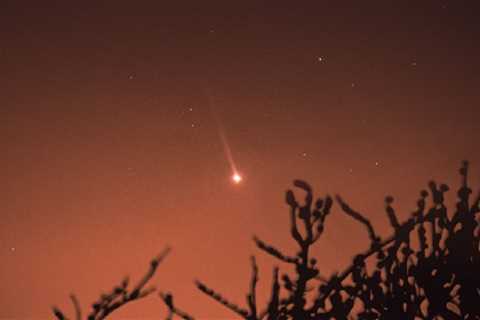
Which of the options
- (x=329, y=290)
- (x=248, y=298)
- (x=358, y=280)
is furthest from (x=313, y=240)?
(x=358, y=280)

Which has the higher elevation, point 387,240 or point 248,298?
point 387,240

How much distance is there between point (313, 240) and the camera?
15.2 ft

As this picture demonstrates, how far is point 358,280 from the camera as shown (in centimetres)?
606

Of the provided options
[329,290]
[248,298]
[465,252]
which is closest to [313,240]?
[329,290]

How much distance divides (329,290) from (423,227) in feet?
7.29

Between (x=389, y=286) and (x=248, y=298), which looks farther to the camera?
(x=389, y=286)

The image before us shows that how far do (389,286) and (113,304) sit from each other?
3350mm

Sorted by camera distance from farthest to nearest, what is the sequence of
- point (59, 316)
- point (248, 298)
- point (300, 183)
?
point (59, 316) → point (300, 183) → point (248, 298)

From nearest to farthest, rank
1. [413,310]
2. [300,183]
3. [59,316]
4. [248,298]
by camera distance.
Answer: [248,298] → [300,183] → [59,316] → [413,310]

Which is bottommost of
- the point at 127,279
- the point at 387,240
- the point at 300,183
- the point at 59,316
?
the point at 59,316

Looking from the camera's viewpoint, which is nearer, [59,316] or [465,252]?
[59,316]

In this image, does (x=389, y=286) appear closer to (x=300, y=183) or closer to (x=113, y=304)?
(x=300, y=183)

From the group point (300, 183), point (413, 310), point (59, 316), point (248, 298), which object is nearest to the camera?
point (248, 298)

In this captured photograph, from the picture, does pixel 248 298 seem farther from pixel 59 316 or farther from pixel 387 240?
pixel 59 316
